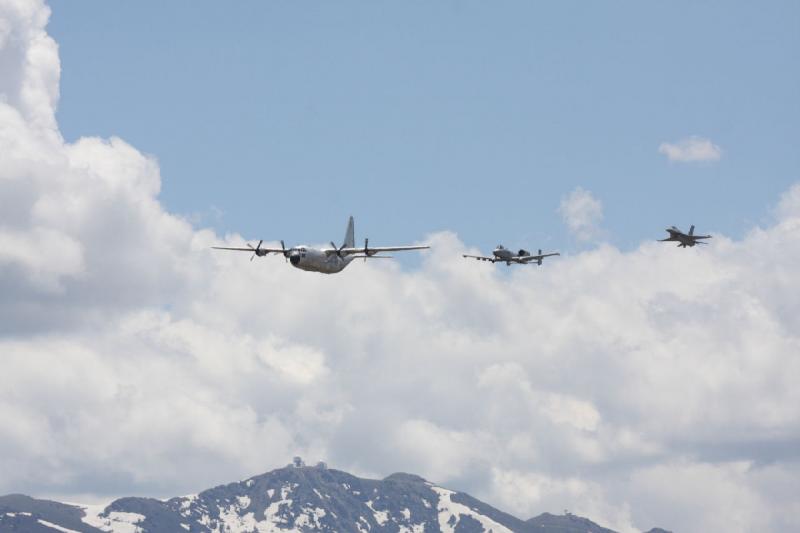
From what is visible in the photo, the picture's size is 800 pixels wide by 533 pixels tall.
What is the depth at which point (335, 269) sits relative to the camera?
187625 millimetres

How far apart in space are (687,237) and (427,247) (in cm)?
3980

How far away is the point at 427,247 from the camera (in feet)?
606

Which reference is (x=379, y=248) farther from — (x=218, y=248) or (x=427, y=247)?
(x=218, y=248)

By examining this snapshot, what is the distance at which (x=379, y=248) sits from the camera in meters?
187

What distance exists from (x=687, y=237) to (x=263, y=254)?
66.1 meters

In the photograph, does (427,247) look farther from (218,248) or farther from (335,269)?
(218,248)

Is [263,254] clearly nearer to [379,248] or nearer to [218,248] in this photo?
[218,248]

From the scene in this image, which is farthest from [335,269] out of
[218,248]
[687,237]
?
[687,237]

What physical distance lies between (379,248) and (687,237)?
47021 mm

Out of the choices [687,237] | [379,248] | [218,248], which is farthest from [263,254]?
[687,237]

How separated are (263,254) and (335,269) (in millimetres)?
14006

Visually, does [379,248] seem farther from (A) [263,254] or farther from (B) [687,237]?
(B) [687,237]

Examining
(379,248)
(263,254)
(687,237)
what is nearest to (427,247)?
(379,248)

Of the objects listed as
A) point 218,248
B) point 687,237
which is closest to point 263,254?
point 218,248
